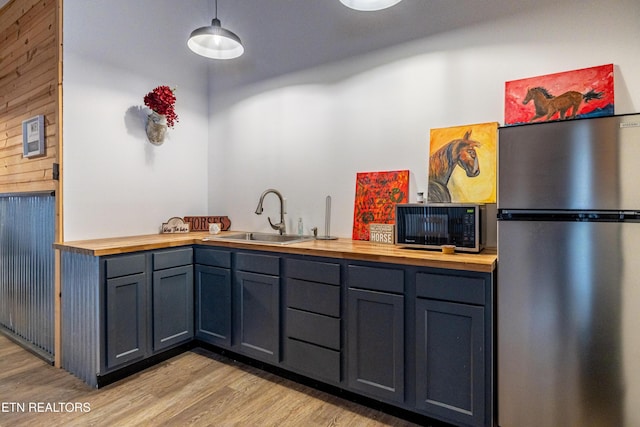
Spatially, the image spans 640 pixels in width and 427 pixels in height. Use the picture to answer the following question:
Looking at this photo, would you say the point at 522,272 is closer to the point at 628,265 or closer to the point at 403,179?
the point at 628,265

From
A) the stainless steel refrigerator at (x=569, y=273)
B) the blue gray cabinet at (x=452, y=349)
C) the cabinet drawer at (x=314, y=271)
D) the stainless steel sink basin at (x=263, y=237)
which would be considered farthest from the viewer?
the stainless steel sink basin at (x=263, y=237)

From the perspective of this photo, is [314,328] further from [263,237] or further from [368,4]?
[368,4]

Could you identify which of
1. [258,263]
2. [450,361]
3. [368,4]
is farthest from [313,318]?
[368,4]

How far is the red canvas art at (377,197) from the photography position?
8.20ft

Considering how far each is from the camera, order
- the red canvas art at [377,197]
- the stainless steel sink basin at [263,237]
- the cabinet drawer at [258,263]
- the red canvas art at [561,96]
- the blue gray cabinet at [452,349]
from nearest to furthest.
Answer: the blue gray cabinet at [452,349]
the red canvas art at [561,96]
the cabinet drawer at [258,263]
the red canvas art at [377,197]
the stainless steel sink basin at [263,237]

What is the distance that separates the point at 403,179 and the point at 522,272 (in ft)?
3.56

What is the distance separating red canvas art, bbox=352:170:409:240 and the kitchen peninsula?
30 centimetres

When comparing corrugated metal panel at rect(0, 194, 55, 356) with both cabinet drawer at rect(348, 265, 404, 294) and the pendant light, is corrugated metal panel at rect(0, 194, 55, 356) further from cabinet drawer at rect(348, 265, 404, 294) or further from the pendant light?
cabinet drawer at rect(348, 265, 404, 294)

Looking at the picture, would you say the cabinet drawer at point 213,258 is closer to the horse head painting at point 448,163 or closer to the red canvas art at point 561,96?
the horse head painting at point 448,163

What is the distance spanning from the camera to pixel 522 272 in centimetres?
161

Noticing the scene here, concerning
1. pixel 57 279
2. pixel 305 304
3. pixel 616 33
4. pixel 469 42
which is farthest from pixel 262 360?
pixel 616 33

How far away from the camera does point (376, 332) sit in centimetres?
195

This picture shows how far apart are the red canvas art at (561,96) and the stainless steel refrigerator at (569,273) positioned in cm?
51

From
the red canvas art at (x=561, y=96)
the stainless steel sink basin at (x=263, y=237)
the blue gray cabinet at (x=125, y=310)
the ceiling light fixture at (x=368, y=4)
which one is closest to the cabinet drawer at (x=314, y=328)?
the stainless steel sink basin at (x=263, y=237)
